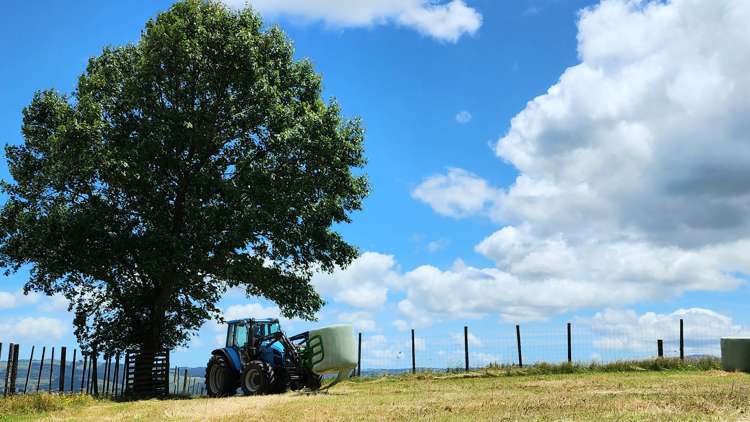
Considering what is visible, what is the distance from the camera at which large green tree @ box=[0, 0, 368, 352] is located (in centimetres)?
2731

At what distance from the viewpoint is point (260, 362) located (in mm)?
22312

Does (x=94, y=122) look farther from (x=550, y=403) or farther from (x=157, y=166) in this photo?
(x=550, y=403)

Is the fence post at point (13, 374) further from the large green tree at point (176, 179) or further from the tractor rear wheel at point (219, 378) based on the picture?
the tractor rear wheel at point (219, 378)

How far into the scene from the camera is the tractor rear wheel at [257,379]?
856 inches

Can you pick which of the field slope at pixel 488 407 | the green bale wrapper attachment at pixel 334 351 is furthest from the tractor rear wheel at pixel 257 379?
the field slope at pixel 488 407

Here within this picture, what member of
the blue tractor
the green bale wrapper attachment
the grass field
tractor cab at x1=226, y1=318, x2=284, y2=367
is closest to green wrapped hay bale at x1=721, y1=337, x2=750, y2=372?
the grass field

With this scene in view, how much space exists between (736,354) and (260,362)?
62.7 feet

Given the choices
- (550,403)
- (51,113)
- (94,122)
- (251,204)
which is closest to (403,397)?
(550,403)

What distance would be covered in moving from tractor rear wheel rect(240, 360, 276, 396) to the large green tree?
615 cm

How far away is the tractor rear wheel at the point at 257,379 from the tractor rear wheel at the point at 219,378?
100cm

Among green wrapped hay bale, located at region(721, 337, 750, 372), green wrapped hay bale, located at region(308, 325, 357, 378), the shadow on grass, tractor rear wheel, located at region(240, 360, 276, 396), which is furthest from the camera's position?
the shadow on grass

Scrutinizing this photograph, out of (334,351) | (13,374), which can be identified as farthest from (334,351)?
(13,374)

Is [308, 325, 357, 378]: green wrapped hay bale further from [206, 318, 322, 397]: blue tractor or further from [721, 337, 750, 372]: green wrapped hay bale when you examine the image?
[721, 337, 750, 372]: green wrapped hay bale

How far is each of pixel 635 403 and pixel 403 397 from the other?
6.69 metres
